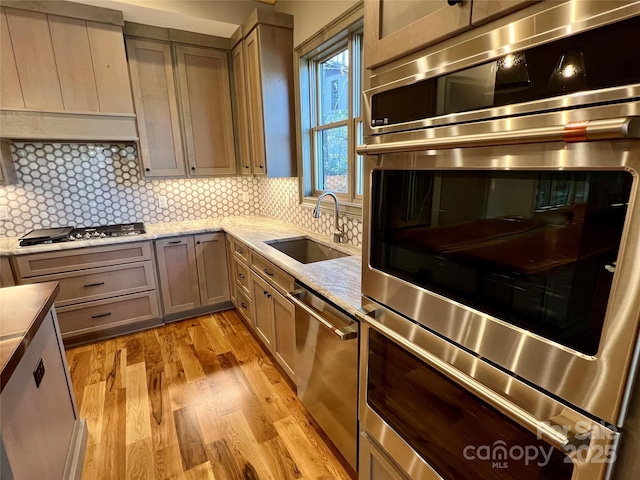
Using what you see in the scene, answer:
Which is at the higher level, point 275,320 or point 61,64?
point 61,64

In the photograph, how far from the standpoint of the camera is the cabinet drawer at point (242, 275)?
264cm

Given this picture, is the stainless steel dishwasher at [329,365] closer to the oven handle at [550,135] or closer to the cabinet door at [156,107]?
the oven handle at [550,135]

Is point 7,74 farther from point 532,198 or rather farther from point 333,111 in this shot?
point 532,198

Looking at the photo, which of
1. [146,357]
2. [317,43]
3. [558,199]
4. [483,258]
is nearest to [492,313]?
[483,258]

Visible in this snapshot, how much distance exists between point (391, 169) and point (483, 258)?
0.37 meters

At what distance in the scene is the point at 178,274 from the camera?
9.79ft

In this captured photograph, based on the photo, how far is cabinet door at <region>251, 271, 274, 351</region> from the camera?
2.21 meters

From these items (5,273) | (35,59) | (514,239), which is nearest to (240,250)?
(5,273)

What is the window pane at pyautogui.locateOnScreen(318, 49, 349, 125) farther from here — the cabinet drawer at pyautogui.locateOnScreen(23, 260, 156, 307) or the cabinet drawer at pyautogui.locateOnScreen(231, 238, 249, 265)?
the cabinet drawer at pyautogui.locateOnScreen(23, 260, 156, 307)

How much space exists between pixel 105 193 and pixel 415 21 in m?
3.15

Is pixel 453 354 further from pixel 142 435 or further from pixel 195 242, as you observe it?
pixel 195 242

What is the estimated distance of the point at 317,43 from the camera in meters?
2.28

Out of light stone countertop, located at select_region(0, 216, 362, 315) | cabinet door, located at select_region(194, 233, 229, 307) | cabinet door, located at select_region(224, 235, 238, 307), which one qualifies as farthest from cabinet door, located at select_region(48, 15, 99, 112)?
cabinet door, located at select_region(224, 235, 238, 307)

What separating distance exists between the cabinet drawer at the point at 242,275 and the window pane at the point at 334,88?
1.37 metres
